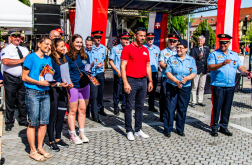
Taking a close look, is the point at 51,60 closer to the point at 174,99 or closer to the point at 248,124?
the point at 174,99

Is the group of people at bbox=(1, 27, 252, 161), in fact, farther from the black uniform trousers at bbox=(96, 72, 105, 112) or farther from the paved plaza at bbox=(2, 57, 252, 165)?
the black uniform trousers at bbox=(96, 72, 105, 112)

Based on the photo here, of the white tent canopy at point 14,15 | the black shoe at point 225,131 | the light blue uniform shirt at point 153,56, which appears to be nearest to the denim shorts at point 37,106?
the black shoe at point 225,131

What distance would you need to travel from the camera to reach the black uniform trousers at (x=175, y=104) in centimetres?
531

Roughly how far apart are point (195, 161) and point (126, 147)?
1186 millimetres

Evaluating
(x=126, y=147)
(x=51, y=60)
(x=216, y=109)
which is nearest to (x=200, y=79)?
(x=216, y=109)

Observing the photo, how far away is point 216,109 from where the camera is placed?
17.8ft

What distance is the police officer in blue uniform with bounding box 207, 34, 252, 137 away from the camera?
5.30 metres

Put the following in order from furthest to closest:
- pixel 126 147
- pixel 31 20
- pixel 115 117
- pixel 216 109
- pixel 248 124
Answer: pixel 31 20, pixel 115 117, pixel 248 124, pixel 216 109, pixel 126 147

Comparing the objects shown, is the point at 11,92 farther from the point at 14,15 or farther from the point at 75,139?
the point at 14,15

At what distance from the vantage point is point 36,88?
391 centimetres

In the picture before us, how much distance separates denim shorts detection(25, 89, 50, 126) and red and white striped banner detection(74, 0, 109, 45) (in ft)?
13.8

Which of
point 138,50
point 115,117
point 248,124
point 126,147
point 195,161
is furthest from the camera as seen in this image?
point 115,117

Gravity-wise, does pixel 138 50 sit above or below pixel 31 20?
below

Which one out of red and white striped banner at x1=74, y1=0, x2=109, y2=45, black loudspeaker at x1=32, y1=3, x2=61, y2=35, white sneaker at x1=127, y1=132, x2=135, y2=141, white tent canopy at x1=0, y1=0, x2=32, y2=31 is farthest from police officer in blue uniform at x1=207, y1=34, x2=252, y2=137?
white tent canopy at x1=0, y1=0, x2=32, y2=31
